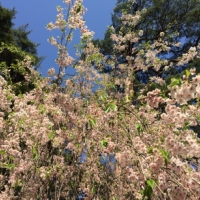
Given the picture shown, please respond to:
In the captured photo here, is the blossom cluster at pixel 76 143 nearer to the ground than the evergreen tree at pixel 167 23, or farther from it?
nearer to the ground

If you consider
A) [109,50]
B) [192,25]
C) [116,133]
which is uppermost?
[192,25]

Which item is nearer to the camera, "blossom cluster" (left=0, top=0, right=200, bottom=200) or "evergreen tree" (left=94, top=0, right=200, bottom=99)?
"blossom cluster" (left=0, top=0, right=200, bottom=200)

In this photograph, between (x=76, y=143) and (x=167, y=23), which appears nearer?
(x=76, y=143)

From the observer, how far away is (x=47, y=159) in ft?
13.0

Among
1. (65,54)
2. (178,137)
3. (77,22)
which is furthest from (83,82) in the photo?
(178,137)

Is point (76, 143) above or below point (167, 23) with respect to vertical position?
below

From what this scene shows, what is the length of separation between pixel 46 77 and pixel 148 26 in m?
6.85

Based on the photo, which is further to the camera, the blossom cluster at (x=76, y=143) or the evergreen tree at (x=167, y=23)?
the evergreen tree at (x=167, y=23)

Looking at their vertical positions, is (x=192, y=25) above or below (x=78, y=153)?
above

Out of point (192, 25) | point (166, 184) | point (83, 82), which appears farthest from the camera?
point (192, 25)

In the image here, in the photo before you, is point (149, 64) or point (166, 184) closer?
point (166, 184)

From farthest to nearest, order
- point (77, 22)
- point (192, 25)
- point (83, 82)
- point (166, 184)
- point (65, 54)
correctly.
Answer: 1. point (192, 25)
2. point (83, 82)
3. point (65, 54)
4. point (77, 22)
5. point (166, 184)

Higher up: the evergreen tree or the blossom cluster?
the evergreen tree

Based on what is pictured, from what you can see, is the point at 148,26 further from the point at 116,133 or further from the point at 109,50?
the point at 116,133
